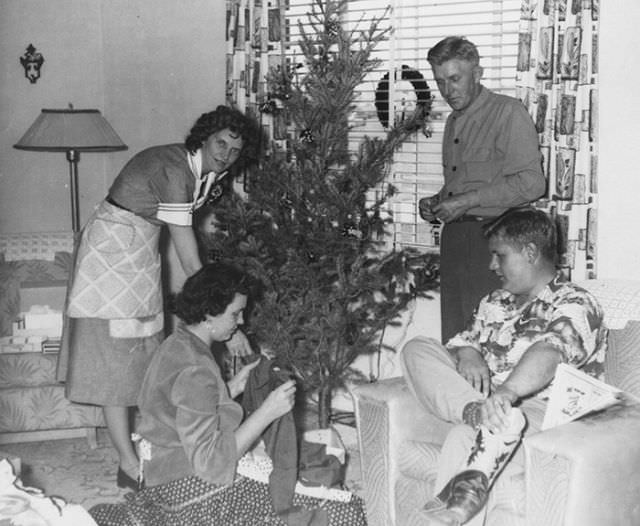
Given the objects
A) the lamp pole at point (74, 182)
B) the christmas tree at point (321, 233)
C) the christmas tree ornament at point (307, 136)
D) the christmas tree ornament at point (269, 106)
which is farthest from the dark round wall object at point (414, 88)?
the lamp pole at point (74, 182)

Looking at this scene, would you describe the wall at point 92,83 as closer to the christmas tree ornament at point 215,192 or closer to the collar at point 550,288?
the christmas tree ornament at point 215,192

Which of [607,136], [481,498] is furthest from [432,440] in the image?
[607,136]

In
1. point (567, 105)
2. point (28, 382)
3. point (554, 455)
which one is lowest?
point (28, 382)

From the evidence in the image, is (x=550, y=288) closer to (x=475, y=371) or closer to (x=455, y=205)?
(x=475, y=371)

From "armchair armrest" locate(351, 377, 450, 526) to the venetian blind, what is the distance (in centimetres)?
130

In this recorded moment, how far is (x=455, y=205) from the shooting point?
3162mm

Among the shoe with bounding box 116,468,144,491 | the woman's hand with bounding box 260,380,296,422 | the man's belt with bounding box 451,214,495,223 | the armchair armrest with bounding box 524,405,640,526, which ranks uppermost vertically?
the man's belt with bounding box 451,214,495,223

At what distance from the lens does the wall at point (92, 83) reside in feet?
15.6

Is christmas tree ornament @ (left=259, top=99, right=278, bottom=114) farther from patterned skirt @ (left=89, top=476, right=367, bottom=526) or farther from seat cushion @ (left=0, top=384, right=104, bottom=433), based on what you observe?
patterned skirt @ (left=89, top=476, right=367, bottom=526)

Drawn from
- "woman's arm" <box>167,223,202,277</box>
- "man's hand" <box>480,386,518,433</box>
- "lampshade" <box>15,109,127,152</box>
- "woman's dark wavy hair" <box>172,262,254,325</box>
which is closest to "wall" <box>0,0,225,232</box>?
"lampshade" <box>15,109,127,152</box>

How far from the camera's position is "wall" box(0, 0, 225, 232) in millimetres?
4754

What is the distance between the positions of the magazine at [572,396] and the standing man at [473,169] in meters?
0.89

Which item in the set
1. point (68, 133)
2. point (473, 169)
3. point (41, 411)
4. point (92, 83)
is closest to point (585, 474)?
point (473, 169)

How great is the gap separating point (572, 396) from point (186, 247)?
57.2 inches
